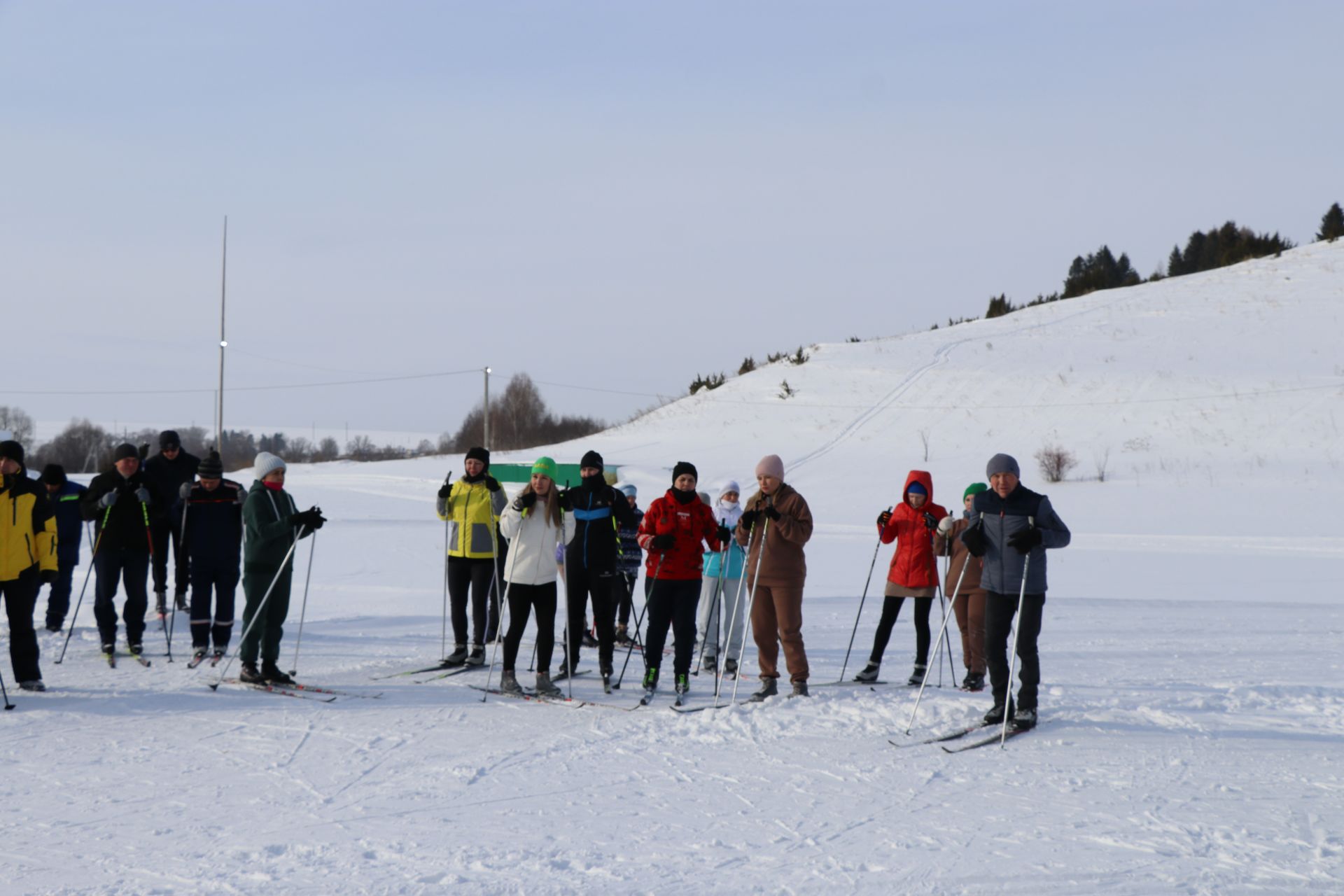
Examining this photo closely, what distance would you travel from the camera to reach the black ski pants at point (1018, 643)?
6703mm

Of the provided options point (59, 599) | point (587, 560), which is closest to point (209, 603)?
point (59, 599)

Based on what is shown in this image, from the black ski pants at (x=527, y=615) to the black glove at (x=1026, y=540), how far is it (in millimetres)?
3272

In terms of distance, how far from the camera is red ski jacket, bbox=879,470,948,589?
845cm

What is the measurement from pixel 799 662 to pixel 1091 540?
15438mm

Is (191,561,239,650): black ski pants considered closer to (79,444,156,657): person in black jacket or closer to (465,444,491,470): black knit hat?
(79,444,156,657): person in black jacket

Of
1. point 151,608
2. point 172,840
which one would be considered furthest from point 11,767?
point 151,608

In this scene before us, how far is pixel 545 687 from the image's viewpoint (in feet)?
25.6

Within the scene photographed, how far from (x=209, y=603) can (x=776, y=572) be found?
494 centimetres

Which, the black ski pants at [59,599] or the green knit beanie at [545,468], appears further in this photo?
the black ski pants at [59,599]

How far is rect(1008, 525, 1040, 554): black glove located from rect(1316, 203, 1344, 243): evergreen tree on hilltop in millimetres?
65411

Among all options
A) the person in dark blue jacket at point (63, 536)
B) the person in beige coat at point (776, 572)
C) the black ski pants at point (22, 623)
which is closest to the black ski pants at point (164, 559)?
the person in dark blue jacket at point (63, 536)

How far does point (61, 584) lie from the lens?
34.1 ft

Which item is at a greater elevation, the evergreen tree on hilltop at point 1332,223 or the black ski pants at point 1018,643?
the evergreen tree on hilltop at point 1332,223

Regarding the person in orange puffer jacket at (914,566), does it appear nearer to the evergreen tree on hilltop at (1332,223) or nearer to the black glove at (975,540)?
the black glove at (975,540)
